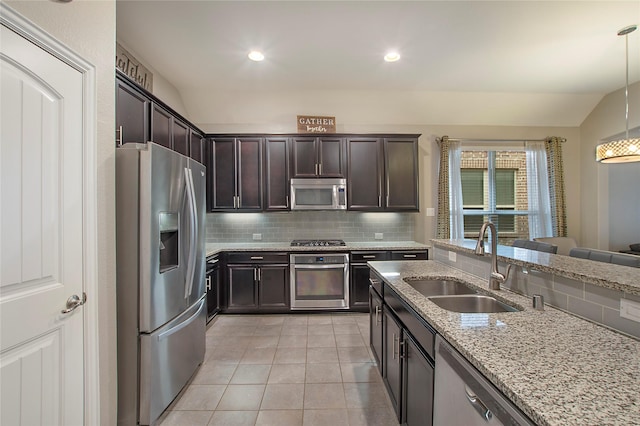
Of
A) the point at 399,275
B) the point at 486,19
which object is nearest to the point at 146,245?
the point at 399,275

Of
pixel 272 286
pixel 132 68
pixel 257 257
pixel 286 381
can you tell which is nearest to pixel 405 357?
pixel 286 381

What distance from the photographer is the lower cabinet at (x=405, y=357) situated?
114 cm

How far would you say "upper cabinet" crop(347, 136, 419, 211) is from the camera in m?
3.56

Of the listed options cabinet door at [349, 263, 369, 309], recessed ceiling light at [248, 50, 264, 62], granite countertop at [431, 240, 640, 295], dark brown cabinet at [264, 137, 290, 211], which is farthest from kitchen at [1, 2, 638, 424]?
granite countertop at [431, 240, 640, 295]

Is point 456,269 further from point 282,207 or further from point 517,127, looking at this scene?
point 517,127

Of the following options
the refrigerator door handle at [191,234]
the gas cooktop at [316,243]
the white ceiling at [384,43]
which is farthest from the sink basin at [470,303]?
the white ceiling at [384,43]

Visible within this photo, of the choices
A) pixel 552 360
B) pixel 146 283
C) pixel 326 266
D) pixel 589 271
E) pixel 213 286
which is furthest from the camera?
pixel 326 266

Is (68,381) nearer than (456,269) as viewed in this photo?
Yes

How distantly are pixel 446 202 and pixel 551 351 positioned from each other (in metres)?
3.32

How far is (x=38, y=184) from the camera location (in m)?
1.10

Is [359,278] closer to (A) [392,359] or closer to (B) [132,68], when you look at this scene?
(A) [392,359]

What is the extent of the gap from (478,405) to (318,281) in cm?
255

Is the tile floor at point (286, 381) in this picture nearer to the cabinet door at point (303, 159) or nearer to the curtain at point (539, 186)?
the cabinet door at point (303, 159)

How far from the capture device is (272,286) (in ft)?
10.7
